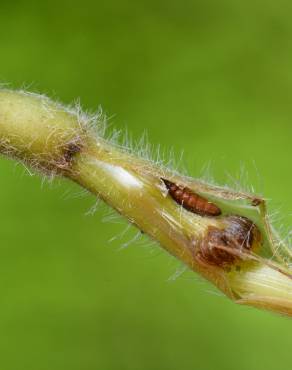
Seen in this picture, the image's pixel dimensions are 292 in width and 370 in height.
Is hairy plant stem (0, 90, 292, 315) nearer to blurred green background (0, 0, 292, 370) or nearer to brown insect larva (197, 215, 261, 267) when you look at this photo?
brown insect larva (197, 215, 261, 267)

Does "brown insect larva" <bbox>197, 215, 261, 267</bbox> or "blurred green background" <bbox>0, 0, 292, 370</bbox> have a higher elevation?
"blurred green background" <bbox>0, 0, 292, 370</bbox>

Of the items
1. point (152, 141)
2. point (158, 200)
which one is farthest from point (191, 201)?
point (152, 141)

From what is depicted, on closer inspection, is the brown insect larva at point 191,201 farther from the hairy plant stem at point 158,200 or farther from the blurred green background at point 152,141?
the blurred green background at point 152,141

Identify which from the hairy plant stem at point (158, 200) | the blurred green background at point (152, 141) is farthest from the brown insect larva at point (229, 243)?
the blurred green background at point (152, 141)

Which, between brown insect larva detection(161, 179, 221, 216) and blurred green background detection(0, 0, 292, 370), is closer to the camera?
brown insect larva detection(161, 179, 221, 216)

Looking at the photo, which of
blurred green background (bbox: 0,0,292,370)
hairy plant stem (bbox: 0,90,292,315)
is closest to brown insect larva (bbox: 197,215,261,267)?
hairy plant stem (bbox: 0,90,292,315)

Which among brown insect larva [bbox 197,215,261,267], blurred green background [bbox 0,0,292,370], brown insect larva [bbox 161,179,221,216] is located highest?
blurred green background [bbox 0,0,292,370]

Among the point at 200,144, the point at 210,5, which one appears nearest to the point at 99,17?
the point at 210,5
